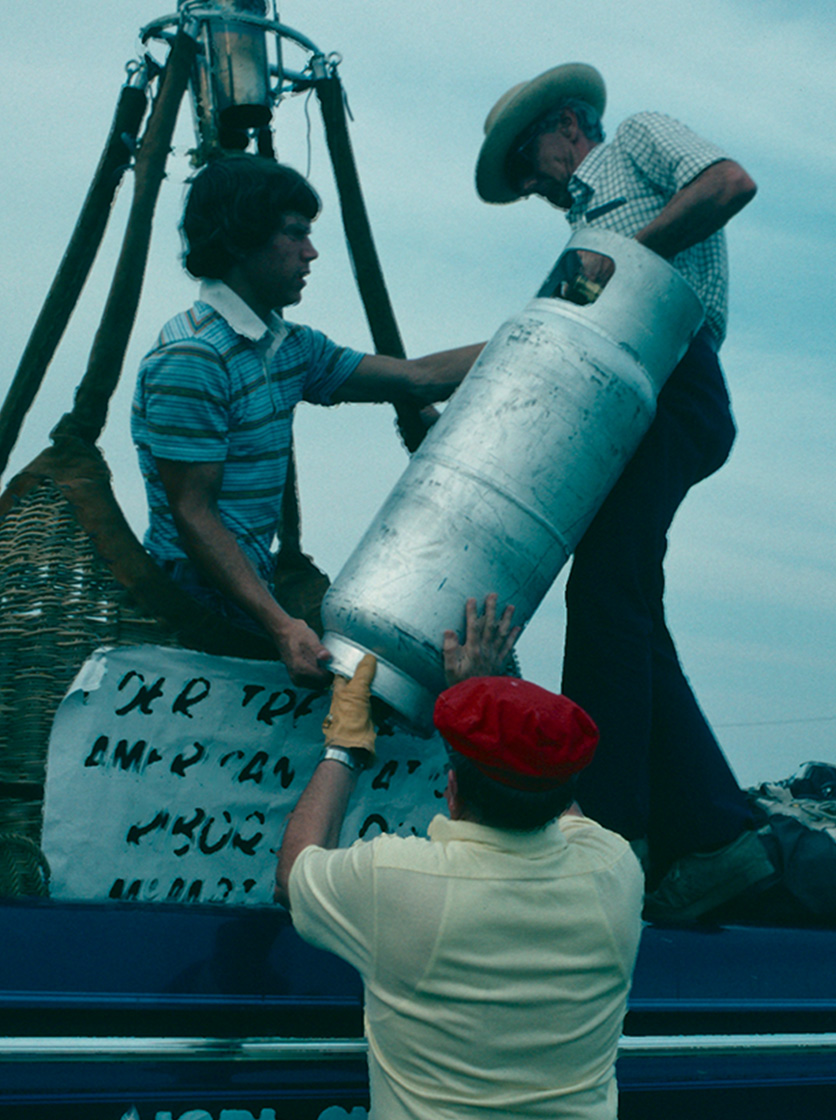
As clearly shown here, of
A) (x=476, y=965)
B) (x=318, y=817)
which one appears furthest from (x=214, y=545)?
(x=476, y=965)

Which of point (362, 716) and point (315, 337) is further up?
point (315, 337)

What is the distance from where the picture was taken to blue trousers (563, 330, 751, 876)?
2100 millimetres

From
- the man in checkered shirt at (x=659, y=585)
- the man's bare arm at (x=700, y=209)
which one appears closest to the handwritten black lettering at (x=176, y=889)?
the man in checkered shirt at (x=659, y=585)

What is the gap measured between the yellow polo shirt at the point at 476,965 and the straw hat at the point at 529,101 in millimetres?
1715

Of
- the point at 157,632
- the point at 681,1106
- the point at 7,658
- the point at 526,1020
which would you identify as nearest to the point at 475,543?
the point at 157,632

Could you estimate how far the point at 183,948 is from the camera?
1455mm

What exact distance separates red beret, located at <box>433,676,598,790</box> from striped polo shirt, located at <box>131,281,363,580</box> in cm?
84

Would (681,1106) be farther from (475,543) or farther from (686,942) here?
(475,543)

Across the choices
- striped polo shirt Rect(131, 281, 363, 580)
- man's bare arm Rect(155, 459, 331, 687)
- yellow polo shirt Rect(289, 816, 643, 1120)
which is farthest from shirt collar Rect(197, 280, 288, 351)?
yellow polo shirt Rect(289, 816, 643, 1120)

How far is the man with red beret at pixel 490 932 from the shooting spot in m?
1.32

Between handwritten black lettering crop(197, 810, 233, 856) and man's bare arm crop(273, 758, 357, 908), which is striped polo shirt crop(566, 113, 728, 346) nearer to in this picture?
man's bare arm crop(273, 758, 357, 908)

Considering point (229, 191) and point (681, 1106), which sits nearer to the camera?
point (681, 1106)

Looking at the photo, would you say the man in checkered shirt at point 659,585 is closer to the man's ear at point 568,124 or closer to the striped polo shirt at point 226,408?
the man's ear at point 568,124

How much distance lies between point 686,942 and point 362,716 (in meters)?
0.67
